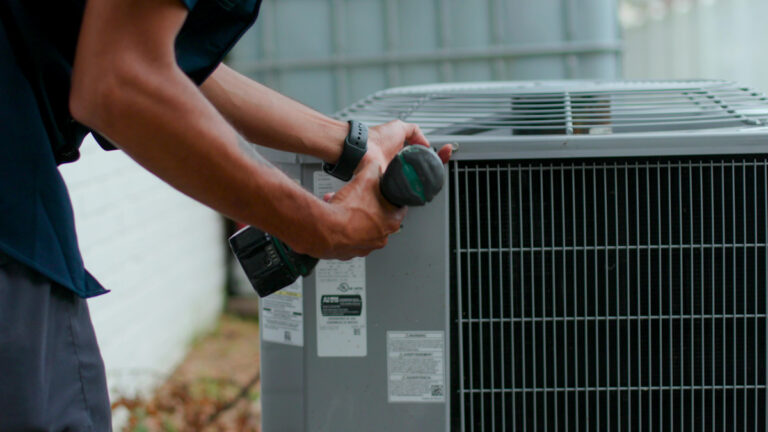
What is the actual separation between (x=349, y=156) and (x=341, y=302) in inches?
12.1

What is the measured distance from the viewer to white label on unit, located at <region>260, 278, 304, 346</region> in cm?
177

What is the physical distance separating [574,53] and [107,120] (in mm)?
2700

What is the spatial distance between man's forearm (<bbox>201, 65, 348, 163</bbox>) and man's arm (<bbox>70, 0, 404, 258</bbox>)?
1.04 ft

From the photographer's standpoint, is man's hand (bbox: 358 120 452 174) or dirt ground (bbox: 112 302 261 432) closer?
man's hand (bbox: 358 120 452 174)

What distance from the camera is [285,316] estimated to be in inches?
70.9

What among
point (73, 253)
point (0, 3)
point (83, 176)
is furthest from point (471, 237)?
point (83, 176)

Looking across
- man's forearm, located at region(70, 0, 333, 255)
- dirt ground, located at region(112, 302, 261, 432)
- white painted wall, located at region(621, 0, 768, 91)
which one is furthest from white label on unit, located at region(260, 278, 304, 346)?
white painted wall, located at region(621, 0, 768, 91)

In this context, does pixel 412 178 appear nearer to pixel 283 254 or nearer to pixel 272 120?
pixel 283 254

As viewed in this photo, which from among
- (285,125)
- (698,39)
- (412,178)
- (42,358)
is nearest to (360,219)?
(412,178)

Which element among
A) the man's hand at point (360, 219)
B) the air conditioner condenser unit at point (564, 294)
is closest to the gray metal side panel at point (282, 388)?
the air conditioner condenser unit at point (564, 294)

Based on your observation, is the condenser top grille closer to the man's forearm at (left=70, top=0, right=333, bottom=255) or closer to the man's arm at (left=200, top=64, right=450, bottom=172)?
the man's arm at (left=200, top=64, right=450, bottom=172)

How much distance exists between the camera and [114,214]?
13.3 ft

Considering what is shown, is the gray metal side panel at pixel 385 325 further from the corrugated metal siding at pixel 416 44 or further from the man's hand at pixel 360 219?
the corrugated metal siding at pixel 416 44

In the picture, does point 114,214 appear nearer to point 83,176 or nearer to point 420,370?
point 83,176
